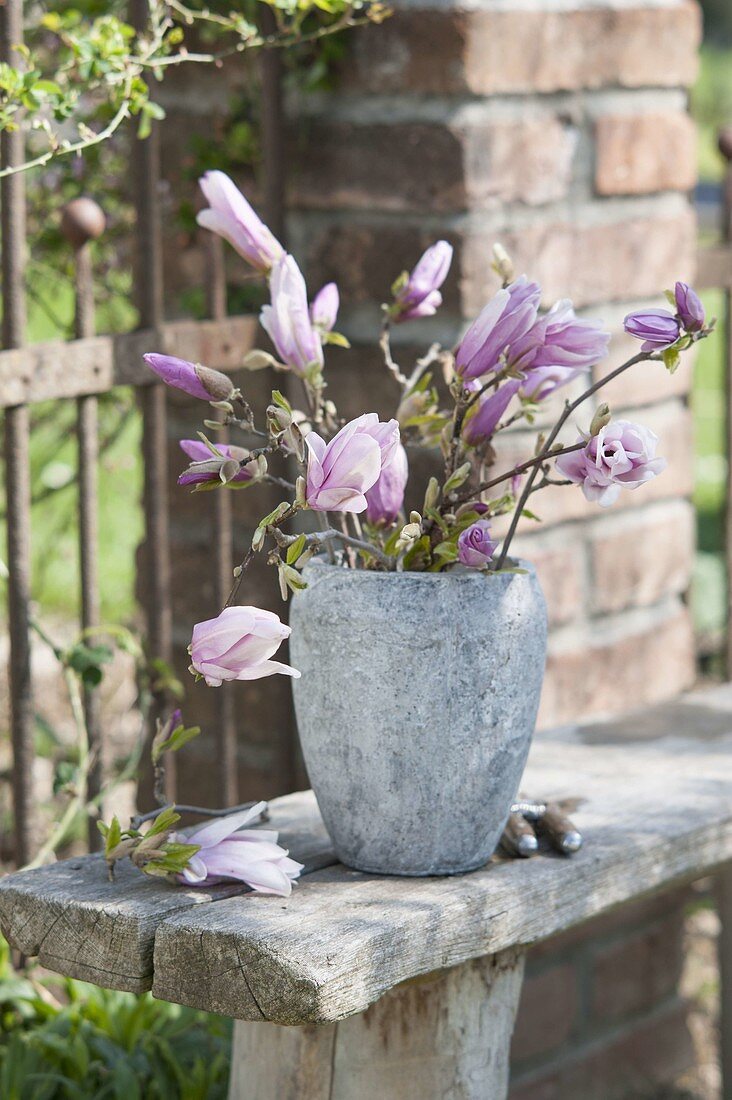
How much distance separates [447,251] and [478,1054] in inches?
27.2

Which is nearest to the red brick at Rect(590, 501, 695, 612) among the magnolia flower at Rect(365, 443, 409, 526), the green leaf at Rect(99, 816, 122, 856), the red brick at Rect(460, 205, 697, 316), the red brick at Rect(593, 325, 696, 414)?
the red brick at Rect(593, 325, 696, 414)

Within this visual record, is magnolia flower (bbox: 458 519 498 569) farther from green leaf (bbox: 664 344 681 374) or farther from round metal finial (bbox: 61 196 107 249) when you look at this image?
round metal finial (bbox: 61 196 107 249)

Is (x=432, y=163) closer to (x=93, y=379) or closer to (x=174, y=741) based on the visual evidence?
(x=93, y=379)

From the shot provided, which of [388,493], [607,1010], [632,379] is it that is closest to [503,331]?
[388,493]

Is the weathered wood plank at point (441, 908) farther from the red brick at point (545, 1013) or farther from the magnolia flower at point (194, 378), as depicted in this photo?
the red brick at point (545, 1013)

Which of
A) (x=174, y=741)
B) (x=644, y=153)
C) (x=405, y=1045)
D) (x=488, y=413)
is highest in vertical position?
(x=644, y=153)

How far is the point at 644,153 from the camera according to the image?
188 centimetres

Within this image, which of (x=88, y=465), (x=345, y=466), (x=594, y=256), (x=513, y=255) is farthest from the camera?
(x=594, y=256)

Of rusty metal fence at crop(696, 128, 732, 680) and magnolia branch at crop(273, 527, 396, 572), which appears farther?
rusty metal fence at crop(696, 128, 732, 680)

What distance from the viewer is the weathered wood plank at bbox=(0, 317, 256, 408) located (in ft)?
4.89

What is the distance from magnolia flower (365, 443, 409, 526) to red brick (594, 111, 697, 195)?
697 mm

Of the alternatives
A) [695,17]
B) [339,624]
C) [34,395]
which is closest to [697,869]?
[339,624]

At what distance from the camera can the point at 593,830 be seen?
1.39m

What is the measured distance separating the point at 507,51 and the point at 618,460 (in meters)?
0.76
